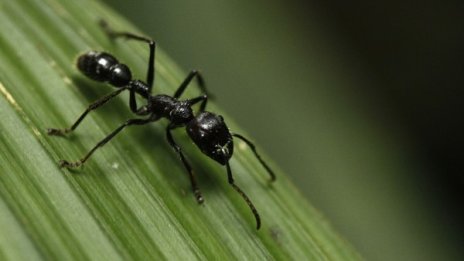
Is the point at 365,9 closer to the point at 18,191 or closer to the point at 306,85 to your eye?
the point at 306,85

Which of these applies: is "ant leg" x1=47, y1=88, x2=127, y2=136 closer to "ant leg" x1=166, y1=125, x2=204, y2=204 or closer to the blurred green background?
"ant leg" x1=166, y1=125, x2=204, y2=204

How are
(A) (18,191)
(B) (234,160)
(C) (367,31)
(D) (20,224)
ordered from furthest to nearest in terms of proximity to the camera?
(C) (367,31)
(B) (234,160)
(A) (18,191)
(D) (20,224)

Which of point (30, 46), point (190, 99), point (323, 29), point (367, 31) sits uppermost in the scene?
point (30, 46)

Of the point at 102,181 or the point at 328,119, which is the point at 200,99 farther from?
the point at 328,119

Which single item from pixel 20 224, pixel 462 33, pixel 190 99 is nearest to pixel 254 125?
pixel 190 99

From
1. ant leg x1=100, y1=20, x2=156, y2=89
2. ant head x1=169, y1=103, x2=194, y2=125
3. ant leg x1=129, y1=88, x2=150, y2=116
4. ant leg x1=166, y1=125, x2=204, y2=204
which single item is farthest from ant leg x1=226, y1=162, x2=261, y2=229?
ant leg x1=100, y1=20, x2=156, y2=89

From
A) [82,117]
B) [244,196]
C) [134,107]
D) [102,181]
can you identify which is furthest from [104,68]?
[244,196]

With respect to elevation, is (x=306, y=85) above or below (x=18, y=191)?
below

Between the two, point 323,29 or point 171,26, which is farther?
point 323,29
